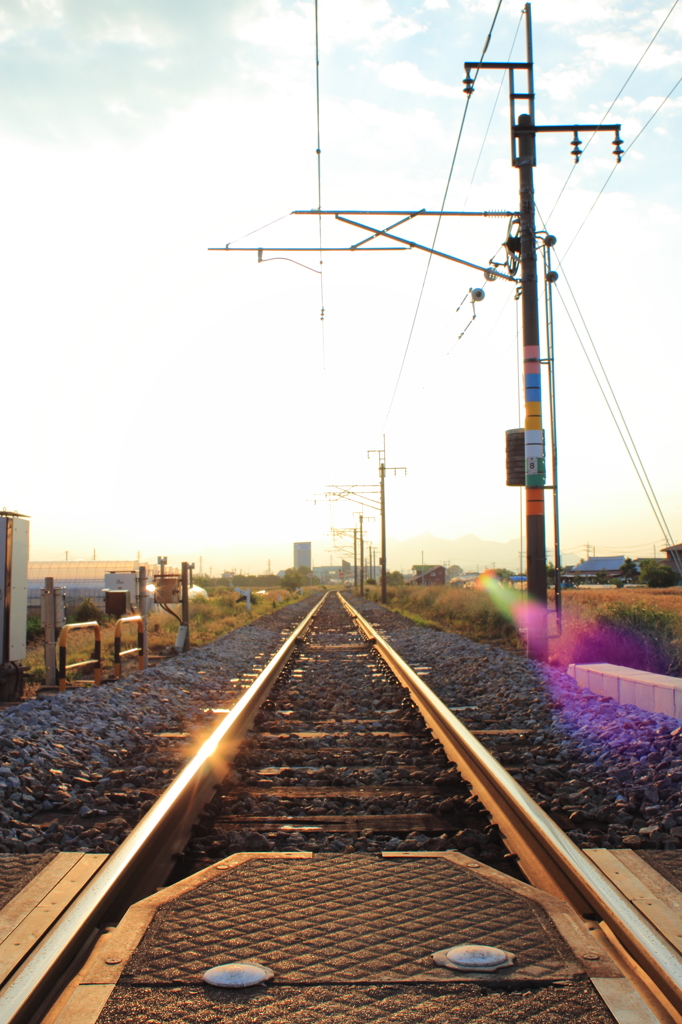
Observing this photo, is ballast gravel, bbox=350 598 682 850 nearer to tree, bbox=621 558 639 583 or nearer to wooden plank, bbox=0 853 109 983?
wooden plank, bbox=0 853 109 983

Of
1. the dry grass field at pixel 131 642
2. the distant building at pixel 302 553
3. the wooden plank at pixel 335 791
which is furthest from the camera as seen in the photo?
the distant building at pixel 302 553

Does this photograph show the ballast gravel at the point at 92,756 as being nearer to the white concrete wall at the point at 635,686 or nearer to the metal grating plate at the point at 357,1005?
the metal grating plate at the point at 357,1005

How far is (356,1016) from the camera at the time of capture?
212 cm

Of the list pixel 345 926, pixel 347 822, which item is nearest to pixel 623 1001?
pixel 345 926

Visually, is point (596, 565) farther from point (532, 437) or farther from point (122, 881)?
point (122, 881)

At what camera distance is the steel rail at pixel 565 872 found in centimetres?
228

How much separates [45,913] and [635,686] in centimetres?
521

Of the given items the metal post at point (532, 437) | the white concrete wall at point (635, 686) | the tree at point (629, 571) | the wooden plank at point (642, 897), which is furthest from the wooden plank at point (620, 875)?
the tree at point (629, 571)

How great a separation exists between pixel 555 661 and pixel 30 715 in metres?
7.06

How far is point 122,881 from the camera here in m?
2.91

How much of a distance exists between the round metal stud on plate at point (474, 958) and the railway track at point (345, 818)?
351 mm

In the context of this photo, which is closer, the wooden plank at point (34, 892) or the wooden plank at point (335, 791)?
the wooden plank at point (34, 892)

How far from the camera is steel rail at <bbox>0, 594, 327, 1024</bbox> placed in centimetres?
218

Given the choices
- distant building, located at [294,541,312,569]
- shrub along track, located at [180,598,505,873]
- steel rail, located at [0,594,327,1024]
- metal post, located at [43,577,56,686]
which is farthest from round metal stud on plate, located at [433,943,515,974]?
distant building, located at [294,541,312,569]
